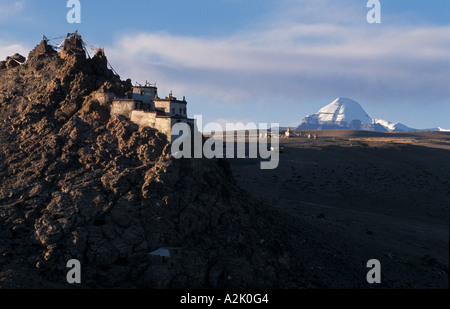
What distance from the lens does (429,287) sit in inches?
1727

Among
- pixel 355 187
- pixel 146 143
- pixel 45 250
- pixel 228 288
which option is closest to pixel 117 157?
pixel 146 143

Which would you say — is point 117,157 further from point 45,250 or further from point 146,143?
point 45,250

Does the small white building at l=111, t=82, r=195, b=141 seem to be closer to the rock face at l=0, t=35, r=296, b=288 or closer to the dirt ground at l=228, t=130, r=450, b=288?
the rock face at l=0, t=35, r=296, b=288

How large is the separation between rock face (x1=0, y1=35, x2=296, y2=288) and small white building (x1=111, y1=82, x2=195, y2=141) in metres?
1.14

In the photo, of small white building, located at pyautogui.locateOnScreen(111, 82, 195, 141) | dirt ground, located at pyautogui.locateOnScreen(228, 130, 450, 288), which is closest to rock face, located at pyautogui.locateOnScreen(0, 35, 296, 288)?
small white building, located at pyautogui.locateOnScreen(111, 82, 195, 141)

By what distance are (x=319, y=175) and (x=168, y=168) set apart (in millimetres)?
58484

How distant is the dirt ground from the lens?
1827 inches

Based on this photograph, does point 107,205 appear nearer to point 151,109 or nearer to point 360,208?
point 151,109

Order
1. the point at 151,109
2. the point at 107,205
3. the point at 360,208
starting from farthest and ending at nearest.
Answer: the point at 360,208, the point at 151,109, the point at 107,205

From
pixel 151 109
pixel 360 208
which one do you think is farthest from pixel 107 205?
pixel 360 208

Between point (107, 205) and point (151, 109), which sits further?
point (151, 109)

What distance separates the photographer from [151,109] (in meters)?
51.3

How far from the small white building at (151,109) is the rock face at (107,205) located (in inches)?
44.7

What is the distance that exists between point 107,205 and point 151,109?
50.0 feet
